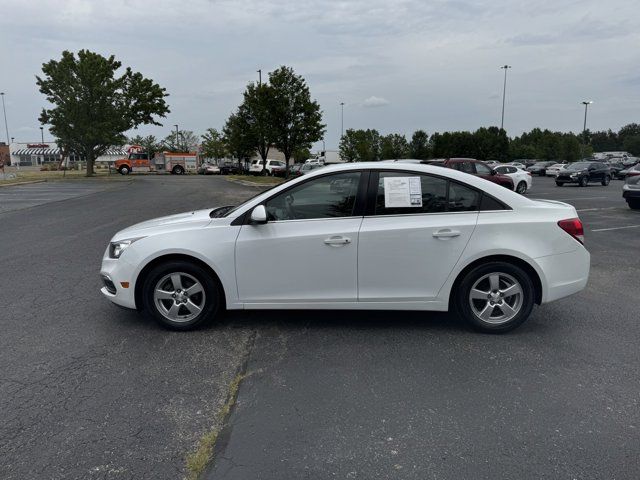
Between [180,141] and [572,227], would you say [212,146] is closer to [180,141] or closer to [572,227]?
[180,141]

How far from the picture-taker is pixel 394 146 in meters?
68.7

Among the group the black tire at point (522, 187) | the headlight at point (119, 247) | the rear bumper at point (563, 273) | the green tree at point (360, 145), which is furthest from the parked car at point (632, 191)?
the green tree at point (360, 145)

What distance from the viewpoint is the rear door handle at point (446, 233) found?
4.44 m

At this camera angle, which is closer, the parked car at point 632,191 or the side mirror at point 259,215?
the side mirror at point 259,215

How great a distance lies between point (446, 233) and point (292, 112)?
27.4 m

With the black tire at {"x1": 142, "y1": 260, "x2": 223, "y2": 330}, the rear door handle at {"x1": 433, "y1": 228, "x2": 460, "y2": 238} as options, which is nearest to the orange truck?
the black tire at {"x1": 142, "y1": 260, "x2": 223, "y2": 330}

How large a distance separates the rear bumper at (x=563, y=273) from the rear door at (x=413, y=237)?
2.67 feet

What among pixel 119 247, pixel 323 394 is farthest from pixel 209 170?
pixel 323 394

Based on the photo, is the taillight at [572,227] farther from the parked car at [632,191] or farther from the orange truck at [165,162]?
the orange truck at [165,162]

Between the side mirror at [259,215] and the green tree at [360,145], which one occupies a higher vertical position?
the green tree at [360,145]

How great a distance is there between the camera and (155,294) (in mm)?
4637

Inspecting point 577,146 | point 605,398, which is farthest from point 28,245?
point 577,146

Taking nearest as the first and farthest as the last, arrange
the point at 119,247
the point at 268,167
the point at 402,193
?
the point at 402,193, the point at 119,247, the point at 268,167

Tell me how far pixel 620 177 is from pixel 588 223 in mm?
32756
